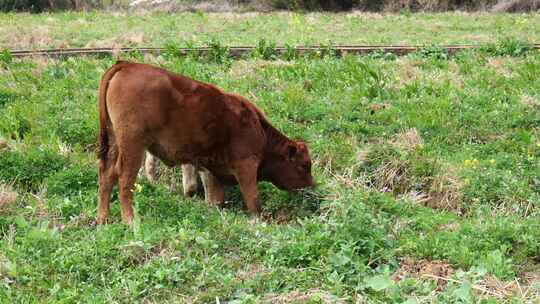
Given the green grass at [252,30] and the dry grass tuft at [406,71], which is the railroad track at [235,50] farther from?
the dry grass tuft at [406,71]

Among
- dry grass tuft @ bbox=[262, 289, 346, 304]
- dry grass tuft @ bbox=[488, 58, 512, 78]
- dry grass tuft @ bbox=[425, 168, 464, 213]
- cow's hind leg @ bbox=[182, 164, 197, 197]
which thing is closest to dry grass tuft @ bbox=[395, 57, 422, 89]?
dry grass tuft @ bbox=[488, 58, 512, 78]

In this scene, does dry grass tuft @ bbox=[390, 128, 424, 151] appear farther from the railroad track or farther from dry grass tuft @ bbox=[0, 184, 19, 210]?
dry grass tuft @ bbox=[0, 184, 19, 210]

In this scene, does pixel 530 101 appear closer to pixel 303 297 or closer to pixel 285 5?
pixel 303 297

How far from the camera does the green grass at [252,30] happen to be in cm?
1588

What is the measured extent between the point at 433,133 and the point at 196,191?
11.2 ft

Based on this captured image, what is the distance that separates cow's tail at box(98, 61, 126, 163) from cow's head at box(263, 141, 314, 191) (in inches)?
72.1

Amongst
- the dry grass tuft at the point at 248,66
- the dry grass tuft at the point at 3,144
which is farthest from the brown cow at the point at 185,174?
the dry grass tuft at the point at 248,66

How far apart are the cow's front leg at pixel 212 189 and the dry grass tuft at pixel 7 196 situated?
200 cm

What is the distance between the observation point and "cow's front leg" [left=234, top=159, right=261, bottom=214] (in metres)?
Answer: 7.86

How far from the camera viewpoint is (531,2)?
28.2m

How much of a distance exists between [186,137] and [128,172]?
2.34 ft

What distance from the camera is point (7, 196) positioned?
7574 millimetres

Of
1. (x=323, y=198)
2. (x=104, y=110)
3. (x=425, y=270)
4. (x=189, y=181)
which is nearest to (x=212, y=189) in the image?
(x=189, y=181)

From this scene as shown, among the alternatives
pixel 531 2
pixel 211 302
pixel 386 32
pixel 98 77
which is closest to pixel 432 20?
pixel 386 32
